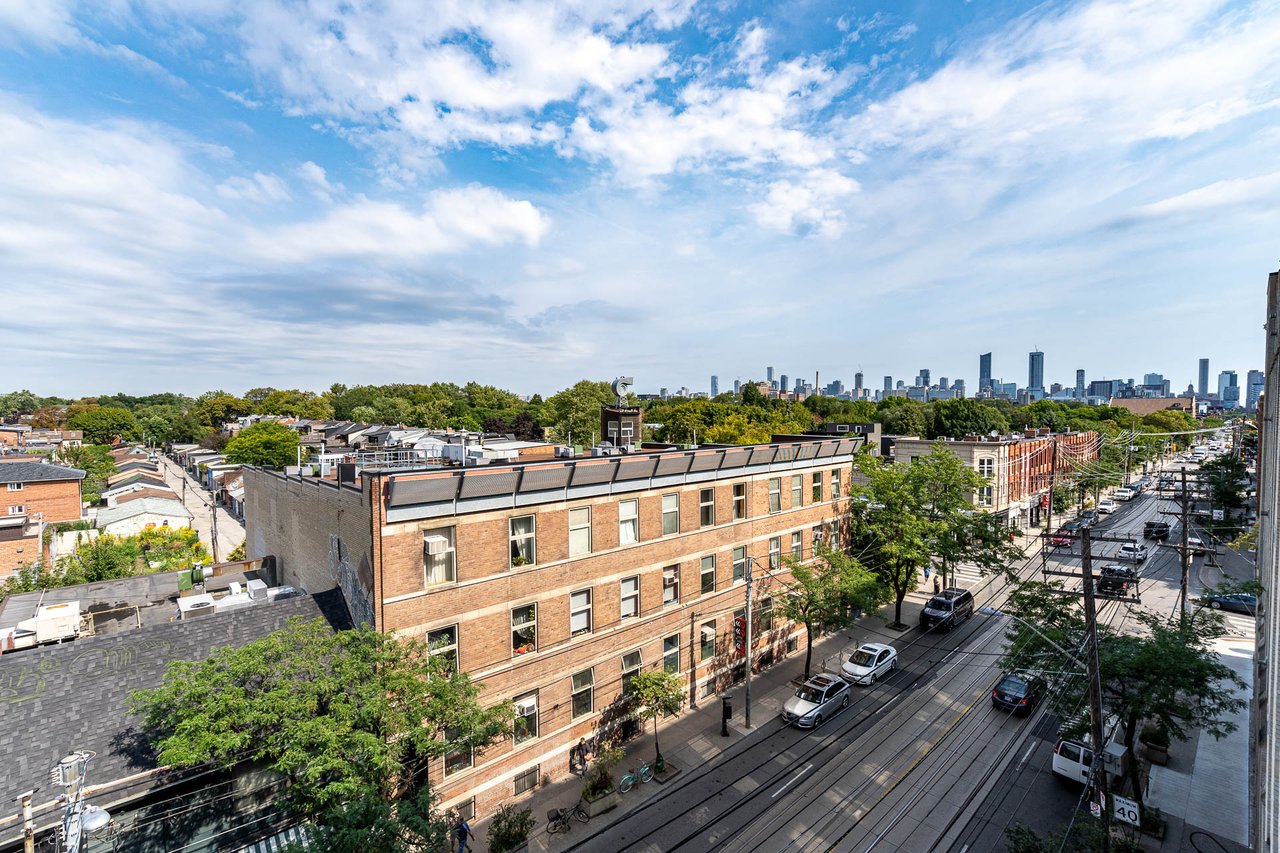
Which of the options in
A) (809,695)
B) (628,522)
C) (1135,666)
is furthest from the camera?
(809,695)

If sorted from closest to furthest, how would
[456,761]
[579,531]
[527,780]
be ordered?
[456,761]
[527,780]
[579,531]

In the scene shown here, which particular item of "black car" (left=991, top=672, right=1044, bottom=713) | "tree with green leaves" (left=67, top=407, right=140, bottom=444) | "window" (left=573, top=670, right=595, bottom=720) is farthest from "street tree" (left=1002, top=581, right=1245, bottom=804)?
"tree with green leaves" (left=67, top=407, right=140, bottom=444)

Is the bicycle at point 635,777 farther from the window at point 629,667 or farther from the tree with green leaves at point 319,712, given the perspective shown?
the tree with green leaves at point 319,712

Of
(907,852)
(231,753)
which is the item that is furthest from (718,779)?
(231,753)

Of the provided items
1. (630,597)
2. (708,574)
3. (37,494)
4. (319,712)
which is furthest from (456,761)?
(37,494)

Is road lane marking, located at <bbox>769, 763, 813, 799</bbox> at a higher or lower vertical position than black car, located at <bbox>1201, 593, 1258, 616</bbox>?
lower

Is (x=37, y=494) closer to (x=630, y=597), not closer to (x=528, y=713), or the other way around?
(x=528, y=713)

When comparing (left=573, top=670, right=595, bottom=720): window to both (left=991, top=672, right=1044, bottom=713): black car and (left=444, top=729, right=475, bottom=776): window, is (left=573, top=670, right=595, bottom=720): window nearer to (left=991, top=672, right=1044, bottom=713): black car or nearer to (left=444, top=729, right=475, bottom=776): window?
(left=444, top=729, right=475, bottom=776): window
